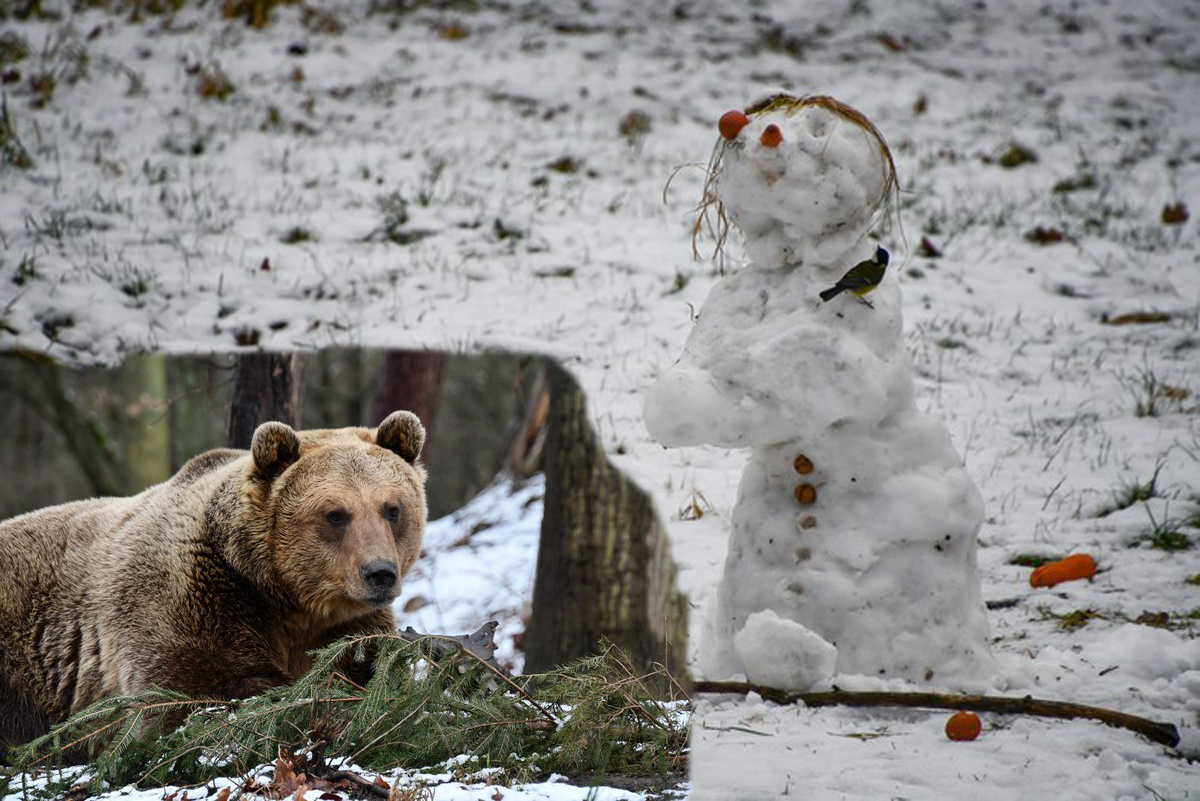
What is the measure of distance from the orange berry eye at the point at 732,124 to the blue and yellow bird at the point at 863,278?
2.22ft

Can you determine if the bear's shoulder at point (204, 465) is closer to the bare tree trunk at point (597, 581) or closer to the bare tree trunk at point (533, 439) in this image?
the bare tree trunk at point (597, 581)

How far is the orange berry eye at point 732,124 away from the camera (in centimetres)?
387

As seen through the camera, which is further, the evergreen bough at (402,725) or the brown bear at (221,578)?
the brown bear at (221,578)

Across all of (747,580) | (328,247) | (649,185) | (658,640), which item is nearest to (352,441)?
(747,580)

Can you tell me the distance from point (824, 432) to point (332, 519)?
73.7 inches

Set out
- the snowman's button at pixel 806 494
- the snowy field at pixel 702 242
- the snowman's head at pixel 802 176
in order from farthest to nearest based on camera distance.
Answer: the snowy field at pixel 702 242 → the snowman's button at pixel 806 494 → the snowman's head at pixel 802 176

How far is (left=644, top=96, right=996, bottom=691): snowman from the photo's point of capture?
12.6ft

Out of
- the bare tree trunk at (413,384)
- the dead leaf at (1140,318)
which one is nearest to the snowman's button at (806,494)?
the bare tree trunk at (413,384)

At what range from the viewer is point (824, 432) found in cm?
394

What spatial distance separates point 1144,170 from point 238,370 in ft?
29.7

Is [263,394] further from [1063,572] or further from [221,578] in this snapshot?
[1063,572]

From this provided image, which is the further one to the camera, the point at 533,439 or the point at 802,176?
the point at 533,439

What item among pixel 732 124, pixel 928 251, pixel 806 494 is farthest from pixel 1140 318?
pixel 732 124

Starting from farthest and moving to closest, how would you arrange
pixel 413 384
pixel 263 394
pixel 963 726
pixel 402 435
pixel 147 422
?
pixel 147 422 < pixel 413 384 < pixel 263 394 < pixel 402 435 < pixel 963 726
